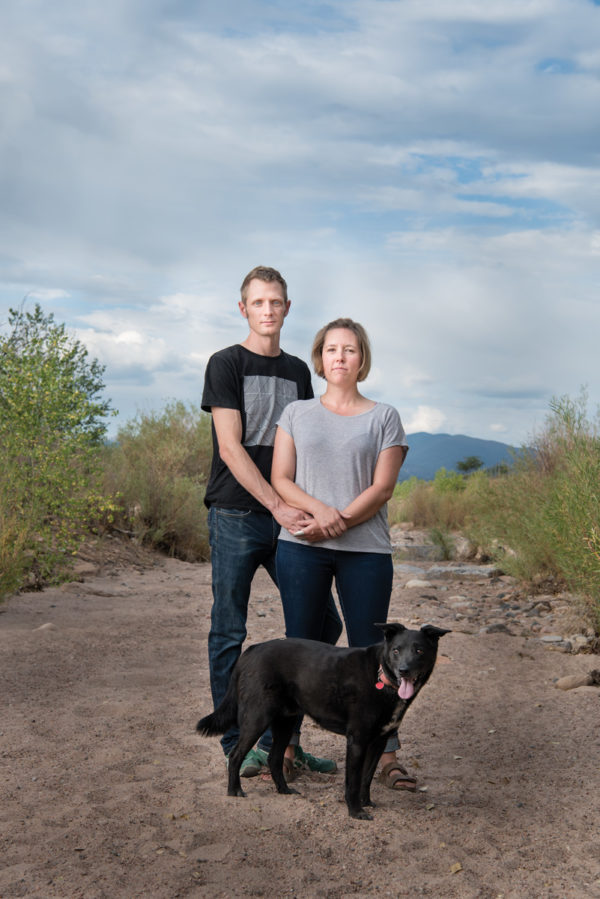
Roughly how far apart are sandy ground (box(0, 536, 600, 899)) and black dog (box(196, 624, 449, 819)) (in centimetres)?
32

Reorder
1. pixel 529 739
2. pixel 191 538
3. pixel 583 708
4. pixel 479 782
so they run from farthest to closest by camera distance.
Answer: pixel 191 538 → pixel 583 708 → pixel 529 739 → pixel 479 782

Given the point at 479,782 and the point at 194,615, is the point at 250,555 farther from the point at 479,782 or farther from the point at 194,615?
the point at 194,615

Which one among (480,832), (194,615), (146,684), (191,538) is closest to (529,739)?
(480,832)

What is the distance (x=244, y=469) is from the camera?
4.33 metres

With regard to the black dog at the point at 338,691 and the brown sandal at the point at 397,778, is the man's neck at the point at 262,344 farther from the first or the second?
the brown sandal at the point at 397,778

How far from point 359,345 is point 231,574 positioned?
136 centimetres

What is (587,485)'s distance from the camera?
9.29m

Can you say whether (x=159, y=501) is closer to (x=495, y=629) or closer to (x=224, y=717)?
(x=495, y=629)

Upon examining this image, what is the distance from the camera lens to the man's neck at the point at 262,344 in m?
4.55

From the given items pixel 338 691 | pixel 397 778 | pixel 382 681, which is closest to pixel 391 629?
pixel 382 681

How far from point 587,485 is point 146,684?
513 centimetres

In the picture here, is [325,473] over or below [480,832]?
over

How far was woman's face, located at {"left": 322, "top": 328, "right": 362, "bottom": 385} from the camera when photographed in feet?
14.1

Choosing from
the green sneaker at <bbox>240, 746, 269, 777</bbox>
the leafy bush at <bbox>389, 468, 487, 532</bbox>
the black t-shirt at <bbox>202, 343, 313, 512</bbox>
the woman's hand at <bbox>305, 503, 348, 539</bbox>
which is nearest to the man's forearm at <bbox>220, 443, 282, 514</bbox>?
the black t-shirt at <bbox>202, 343, 313, 512</bbox>
